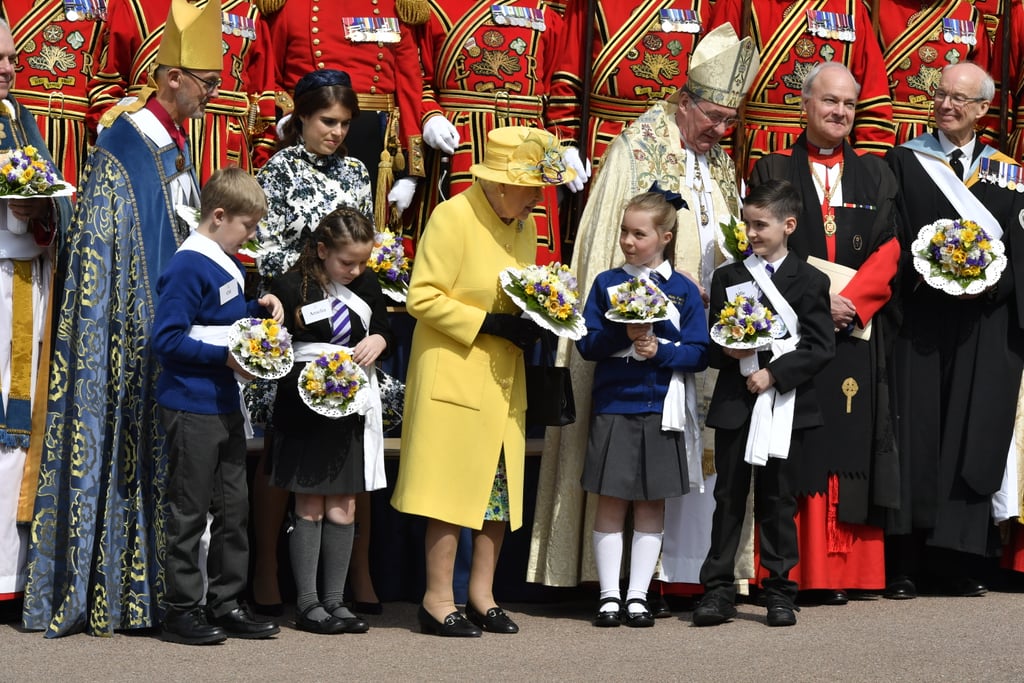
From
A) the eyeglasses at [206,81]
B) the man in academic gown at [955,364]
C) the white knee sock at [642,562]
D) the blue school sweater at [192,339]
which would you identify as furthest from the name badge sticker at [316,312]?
the man in academic gown at [955,364]

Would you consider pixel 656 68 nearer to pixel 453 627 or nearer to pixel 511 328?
pixel 511 328

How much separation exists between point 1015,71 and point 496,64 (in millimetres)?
2703

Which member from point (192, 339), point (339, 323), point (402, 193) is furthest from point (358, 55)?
point (192, 339)

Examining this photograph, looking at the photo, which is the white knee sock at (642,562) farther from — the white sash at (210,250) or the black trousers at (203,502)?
the white sash at (210,250)

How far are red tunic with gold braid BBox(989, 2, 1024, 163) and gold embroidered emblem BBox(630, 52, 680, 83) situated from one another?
5.82 feet

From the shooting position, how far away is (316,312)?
653cm

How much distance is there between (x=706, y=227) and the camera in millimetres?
7504

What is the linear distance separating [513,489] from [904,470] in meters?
1.88

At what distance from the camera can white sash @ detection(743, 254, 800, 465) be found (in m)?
6.79

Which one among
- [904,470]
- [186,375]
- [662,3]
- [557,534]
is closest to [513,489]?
[557,534]

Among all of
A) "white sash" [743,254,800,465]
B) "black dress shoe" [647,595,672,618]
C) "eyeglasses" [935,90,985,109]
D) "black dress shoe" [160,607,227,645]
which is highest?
"eyeglasses" [935,90,985,109]

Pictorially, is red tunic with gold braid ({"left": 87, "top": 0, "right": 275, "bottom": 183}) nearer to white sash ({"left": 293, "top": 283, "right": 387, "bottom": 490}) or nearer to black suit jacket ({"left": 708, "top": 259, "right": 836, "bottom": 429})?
white sash ({"left": 293, "top": 283, "right": 387, "bottom": 490})

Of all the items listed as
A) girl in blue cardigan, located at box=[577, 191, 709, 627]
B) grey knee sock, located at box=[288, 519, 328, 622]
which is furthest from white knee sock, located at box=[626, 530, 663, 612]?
grey knee sock, located at box=[288, 519, 328, 622]

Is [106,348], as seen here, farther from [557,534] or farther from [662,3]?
[662,3]
